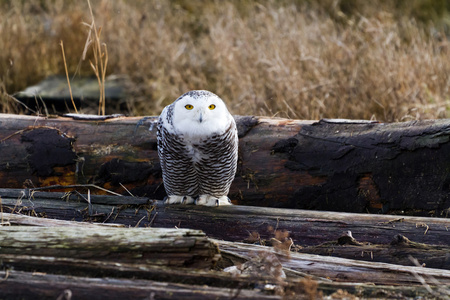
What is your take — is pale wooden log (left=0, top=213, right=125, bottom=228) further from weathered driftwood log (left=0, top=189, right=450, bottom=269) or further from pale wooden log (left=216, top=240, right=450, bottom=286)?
pale wooden log (left=216, top=240, right=450, bottom=286)

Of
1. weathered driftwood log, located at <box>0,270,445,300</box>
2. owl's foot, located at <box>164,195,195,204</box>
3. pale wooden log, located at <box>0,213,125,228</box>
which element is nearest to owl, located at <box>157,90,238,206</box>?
owl's foot, located at <box>164,195,195,204</box>

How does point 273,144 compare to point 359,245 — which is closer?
point 359,245

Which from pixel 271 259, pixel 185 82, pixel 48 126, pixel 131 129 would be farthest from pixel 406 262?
pixel 185 82

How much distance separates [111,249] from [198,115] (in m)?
1.14

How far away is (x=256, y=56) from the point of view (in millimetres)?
6645

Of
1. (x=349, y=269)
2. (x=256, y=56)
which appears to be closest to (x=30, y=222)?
(x=349, y=269)

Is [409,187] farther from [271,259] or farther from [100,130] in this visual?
[100,130]

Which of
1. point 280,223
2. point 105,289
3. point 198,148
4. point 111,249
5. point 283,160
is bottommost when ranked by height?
point 105,289

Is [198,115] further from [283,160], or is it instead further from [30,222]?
[30,222]

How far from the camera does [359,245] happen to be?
260 cm

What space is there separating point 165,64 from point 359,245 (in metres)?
5.38

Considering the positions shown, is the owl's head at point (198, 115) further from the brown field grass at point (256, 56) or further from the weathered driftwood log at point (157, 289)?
the brown field grass at point (256, 56)

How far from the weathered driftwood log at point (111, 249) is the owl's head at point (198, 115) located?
0.99 meters

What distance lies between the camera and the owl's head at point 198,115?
9.42 feet
